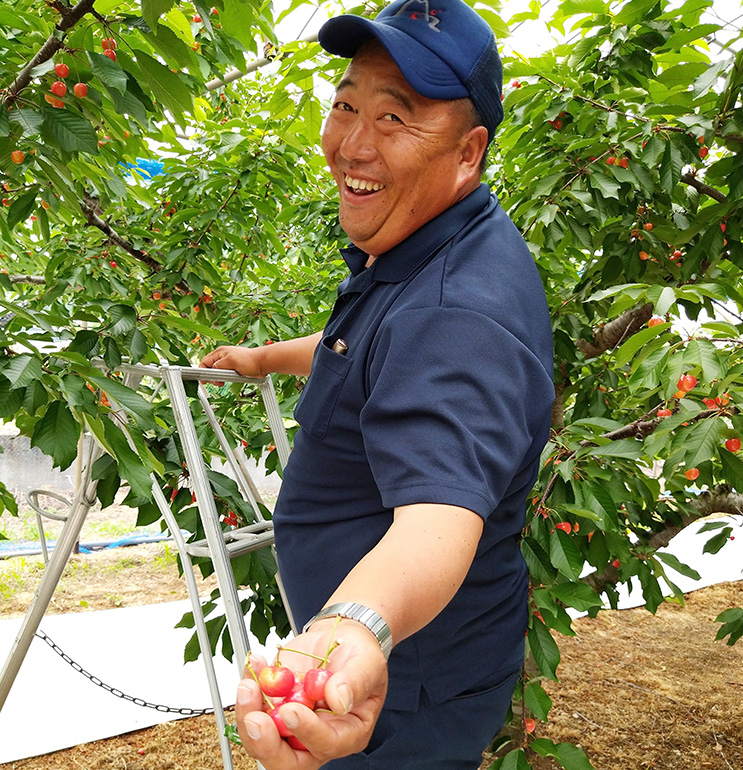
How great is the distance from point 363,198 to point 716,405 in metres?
0.81

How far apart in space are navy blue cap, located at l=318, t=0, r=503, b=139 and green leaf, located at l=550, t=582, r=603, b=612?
953 millimetres

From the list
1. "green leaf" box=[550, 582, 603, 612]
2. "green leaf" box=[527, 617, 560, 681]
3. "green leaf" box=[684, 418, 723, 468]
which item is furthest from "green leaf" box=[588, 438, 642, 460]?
"green leaf" box=[527, 617, 560, 681]

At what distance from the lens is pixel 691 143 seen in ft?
5.63

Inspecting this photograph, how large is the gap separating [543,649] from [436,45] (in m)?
1.14

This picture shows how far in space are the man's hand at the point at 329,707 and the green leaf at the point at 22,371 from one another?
0.87 m

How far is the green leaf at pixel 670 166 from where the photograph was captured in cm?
171

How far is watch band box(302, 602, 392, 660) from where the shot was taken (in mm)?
643

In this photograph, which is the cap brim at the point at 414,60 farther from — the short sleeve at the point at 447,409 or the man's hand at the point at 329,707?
the man's hand at the point at 329,707

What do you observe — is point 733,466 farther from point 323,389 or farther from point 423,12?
point 423,12

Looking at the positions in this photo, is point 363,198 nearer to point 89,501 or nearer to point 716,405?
point 716,405

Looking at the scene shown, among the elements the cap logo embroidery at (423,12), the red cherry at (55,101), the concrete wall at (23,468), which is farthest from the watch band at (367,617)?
the concrete wall at (23,468)

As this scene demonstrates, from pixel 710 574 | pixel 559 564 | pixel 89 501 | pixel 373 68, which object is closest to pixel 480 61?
pixel 373 68

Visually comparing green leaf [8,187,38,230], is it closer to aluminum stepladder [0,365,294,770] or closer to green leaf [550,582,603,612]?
aluminum stepladder [0,365,294,770]

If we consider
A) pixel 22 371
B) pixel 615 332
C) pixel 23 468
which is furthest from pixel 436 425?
pixel 23 468
